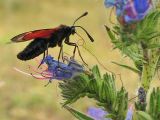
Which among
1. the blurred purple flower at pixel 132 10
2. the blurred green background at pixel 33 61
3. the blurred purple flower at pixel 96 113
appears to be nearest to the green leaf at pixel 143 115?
the blurred purple flower at pixel 96 113

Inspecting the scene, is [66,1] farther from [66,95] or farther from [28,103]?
[66,95]

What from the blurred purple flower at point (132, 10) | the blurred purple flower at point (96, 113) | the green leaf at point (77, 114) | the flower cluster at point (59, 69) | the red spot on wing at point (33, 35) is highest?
the blurred purple flower at point (132, 10)

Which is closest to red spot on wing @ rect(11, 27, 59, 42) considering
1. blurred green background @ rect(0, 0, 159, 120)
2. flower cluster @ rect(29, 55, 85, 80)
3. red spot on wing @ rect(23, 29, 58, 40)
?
red spot on wing @ rect(23, 29, 58, 40)

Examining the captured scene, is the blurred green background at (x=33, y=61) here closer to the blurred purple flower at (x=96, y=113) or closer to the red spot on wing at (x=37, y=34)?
the blurred purple flower at (x=96, y=113)

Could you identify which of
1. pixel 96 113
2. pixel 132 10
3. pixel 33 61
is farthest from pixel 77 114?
pixel 33 61

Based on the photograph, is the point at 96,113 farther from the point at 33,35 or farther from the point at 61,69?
the point at 33,35

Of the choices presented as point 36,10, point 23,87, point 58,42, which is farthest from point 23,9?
point 58,42
